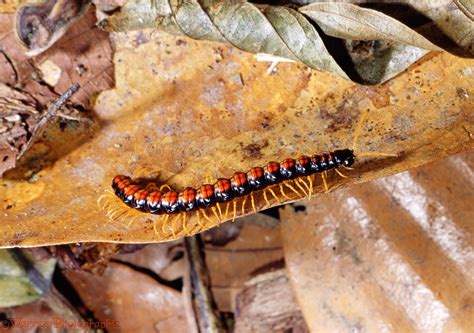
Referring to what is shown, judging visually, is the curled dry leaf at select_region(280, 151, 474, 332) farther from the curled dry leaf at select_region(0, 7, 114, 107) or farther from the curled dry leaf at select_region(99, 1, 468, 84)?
the curled dry leaf at select_region(0, 7, 114, 107)

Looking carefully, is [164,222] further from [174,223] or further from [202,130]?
[202,130]

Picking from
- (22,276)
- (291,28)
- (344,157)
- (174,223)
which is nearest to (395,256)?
(344,157)

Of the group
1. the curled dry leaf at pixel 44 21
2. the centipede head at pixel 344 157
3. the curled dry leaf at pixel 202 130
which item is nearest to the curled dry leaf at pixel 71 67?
the curled dry leaf at pixel 202 130

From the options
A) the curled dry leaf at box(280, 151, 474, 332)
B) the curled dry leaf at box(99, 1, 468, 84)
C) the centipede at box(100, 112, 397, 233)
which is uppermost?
the curled dry leaf at box(99, 1, 468, 84)

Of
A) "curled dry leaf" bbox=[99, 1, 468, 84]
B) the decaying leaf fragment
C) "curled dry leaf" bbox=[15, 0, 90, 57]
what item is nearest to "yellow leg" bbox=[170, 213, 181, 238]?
"curled dry leaf" bbox=[99, 1, 468, 84]

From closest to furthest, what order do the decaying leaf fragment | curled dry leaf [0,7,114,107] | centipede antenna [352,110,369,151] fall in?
centipede antenna [352,110,369,151]
curled dry leaf [0,7,114,107]
the decaying leaf fragment

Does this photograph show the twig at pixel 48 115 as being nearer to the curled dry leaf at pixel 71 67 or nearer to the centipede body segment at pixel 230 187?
the curled dry leaf at pixel 71 67

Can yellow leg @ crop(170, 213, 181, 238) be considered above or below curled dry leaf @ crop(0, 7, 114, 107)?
below
